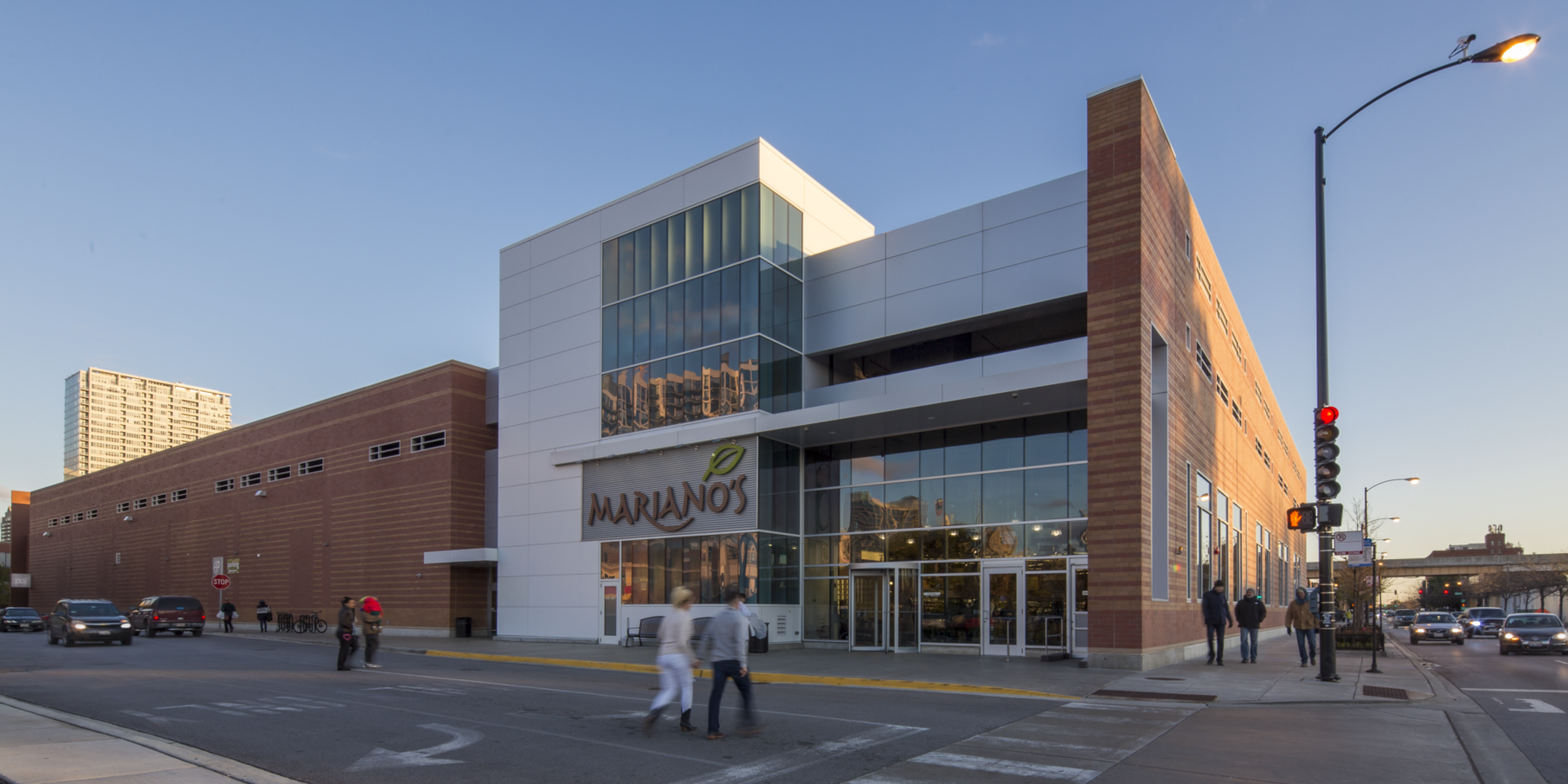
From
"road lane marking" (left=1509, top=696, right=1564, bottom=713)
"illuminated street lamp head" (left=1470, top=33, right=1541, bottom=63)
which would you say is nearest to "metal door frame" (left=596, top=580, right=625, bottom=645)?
"road lane marking" (left=1509, top=696, right=1564, bottom=713)

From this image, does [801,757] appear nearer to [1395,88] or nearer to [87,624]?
[1395,88]

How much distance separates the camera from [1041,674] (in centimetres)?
1838

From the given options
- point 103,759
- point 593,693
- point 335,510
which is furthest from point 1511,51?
point 335,510

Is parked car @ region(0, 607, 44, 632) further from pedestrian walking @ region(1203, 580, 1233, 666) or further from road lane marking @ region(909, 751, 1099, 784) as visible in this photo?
road lane marking @ region(909, 751, 1099, 784)

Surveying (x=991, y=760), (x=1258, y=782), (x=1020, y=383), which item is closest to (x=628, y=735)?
(x=991, y=760)

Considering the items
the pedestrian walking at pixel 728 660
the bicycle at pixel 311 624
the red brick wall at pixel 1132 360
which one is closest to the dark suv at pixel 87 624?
the bicycle at pixel 311 624

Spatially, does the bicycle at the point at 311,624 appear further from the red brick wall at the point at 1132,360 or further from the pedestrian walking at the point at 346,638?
the red brick wall at the point at 1132,360

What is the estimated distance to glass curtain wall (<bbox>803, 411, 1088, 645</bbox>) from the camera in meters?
23.4

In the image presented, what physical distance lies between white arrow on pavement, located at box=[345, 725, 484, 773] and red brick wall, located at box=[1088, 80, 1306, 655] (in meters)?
13.1

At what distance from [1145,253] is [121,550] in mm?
66654

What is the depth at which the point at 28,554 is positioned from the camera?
8088 centimetres

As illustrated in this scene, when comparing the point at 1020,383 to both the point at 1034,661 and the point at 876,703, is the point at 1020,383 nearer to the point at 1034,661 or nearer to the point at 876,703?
the point at 1034,661

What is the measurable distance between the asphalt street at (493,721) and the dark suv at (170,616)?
1914 cm

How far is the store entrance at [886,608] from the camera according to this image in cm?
2548
